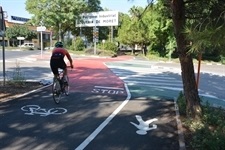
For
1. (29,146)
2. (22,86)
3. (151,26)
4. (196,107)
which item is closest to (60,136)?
(29,146)

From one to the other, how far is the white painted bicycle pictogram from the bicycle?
72 centimetres

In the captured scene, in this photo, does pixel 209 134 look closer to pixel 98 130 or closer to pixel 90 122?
pixel 98 130

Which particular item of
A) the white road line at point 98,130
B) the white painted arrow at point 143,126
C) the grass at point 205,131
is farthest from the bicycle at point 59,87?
the grass at point 205,131

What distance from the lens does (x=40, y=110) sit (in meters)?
8.05

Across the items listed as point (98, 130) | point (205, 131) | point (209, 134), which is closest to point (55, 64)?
point (98, 130)

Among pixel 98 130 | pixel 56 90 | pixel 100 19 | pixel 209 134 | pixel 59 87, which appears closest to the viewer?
pixel 209 134

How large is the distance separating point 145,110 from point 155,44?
32741 millimetres

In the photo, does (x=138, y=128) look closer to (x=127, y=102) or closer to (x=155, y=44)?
(x=127, y=102)

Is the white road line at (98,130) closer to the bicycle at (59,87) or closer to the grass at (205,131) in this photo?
the grass at (205,131)

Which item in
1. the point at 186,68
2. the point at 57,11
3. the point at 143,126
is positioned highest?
the point at 57,11

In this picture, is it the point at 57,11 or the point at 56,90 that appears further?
the point at 57,11

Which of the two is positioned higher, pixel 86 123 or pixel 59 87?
pixel 59 87

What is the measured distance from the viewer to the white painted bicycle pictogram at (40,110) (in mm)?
7771

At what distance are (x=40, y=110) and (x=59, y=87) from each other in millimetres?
1472
